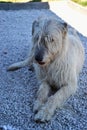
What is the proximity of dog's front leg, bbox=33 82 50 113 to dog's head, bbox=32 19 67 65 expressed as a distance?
0.44 metres

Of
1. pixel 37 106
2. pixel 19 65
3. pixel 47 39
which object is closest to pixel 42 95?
pixel 37 106

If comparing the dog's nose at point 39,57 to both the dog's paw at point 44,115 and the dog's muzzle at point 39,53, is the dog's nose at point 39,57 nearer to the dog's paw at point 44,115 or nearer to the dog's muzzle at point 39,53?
the dog's muzzle at point 39,53

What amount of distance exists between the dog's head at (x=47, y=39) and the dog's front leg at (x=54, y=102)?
425mm

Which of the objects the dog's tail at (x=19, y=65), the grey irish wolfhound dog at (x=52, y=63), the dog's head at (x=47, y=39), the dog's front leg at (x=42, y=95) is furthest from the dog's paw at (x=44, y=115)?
the dog's tail at (x=19, y=65)

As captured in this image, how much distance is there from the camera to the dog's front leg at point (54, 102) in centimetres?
352

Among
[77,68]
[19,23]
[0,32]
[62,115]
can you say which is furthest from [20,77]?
[19,23]

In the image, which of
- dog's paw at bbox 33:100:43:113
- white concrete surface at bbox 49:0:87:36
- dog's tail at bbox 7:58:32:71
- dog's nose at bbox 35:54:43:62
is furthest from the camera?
white concrete surface at bbox 49:0:87:36

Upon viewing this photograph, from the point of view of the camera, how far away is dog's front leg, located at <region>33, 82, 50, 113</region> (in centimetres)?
371

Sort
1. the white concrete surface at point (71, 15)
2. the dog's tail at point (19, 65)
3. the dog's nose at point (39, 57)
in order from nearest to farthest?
the dog's nose at point (39, 57), the dog's tail at point (19, 65), the white concrete surface at point (71, 15)

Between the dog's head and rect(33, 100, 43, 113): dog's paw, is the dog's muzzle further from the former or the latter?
rect(33, 100, 43, 113): dog's paw

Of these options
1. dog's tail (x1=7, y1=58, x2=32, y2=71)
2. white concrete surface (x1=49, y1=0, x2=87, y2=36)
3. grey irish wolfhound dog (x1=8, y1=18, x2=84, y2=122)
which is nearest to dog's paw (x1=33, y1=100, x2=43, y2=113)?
grey irish wolfhound dog (x1=8, y1=18, x2=84, y2=122)

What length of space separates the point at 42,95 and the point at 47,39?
72 centimetres

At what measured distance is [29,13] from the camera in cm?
880

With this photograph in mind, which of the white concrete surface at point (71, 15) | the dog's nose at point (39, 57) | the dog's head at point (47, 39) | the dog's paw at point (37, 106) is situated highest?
the dog's head at point (47, 39)
